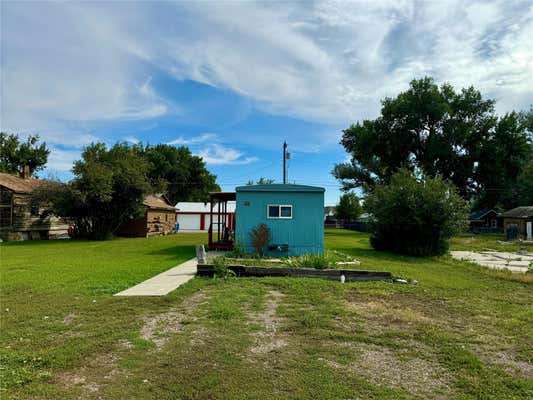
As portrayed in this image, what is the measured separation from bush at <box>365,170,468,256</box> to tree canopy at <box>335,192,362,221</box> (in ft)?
129

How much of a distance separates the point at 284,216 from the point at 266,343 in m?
8.95

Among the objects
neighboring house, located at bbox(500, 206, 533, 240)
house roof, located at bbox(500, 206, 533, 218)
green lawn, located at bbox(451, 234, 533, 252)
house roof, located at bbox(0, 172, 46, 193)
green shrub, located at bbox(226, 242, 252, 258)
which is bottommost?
green lawn, located at bbox(451, 234, 533, 252)

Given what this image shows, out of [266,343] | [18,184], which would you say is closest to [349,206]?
[18,184]

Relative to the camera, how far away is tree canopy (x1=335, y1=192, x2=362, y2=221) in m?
55.1

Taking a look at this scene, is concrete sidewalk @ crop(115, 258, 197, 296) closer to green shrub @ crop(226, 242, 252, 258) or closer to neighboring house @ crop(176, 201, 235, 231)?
green shrub @ crop(226, 242, 252, 258)

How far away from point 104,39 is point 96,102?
6.11m

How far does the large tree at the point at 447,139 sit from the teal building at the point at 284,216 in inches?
1012

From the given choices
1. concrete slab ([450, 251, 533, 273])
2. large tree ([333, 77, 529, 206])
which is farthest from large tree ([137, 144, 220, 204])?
concrete slab ([450, 251, 533, 273])

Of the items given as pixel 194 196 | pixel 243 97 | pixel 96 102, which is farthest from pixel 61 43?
pixel 194 196

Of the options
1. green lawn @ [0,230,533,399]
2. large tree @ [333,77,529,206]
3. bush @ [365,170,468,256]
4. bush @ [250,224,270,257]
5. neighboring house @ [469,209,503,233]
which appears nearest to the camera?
green lawn @ [0,230,533,399]

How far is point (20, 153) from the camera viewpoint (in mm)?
38250

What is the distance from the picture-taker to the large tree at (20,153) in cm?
3703

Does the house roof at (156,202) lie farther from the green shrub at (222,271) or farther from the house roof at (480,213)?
the house roof at (480,213)

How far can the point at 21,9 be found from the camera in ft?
27.8
